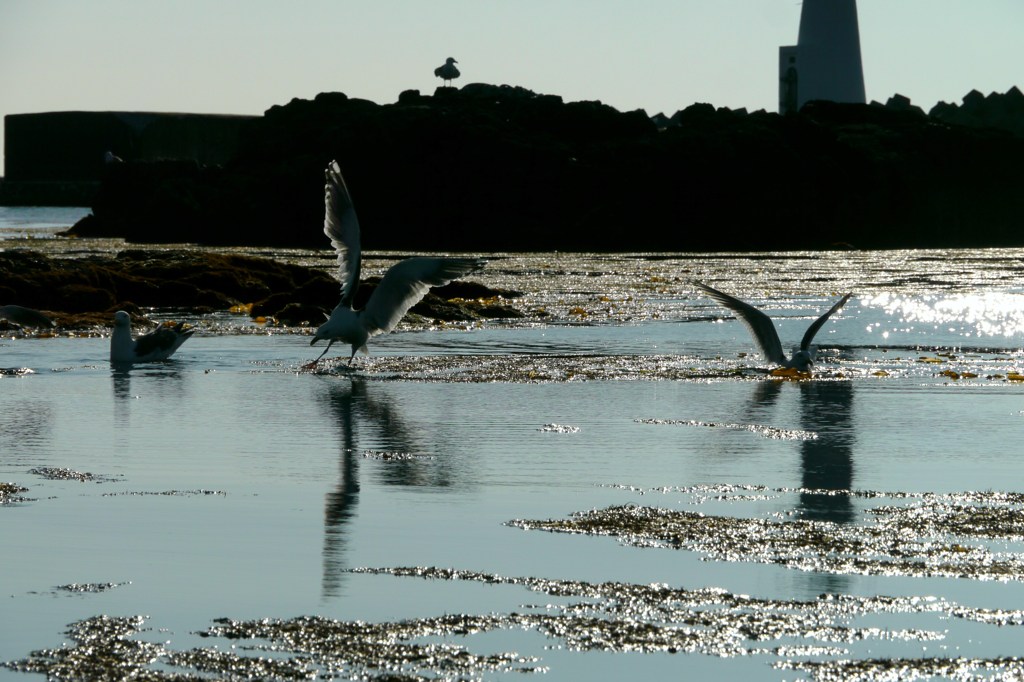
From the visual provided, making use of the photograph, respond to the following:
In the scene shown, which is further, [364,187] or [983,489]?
[364,187]

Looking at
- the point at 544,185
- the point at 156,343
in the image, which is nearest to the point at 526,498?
the point at 156,343

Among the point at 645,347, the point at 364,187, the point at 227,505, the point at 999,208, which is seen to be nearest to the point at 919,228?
the point at 999,208

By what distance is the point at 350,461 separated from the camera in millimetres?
9430

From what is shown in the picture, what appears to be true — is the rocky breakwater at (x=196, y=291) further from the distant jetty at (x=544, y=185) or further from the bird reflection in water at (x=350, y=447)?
the distant jetty at (x=544, y=185)

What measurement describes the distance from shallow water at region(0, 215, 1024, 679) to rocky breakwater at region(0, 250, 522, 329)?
17.3 feet

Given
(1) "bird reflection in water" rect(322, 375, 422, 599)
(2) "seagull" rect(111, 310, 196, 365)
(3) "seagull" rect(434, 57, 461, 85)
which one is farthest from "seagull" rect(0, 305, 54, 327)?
(3) "seagull" rect(434, 57, 461, 85)

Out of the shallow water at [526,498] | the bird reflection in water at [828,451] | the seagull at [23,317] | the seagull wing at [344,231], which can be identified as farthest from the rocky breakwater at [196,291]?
the bird reflection in water at [828,451]

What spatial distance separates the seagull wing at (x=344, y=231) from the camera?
48.2 ft

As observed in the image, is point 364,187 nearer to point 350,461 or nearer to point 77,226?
point 77,226

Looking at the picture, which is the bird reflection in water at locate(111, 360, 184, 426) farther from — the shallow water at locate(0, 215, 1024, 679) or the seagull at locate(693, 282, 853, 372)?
the seagull at locate(693, 282, 853, 372)

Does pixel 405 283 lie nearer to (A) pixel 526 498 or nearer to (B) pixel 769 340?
(B) pixel 769 340

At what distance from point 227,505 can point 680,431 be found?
Result: 154 inches

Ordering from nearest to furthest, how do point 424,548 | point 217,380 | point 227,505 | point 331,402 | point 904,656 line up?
1. point 904,656
2. point 424,548
3. point 227,505
4. point 331,402
5. point 217,380

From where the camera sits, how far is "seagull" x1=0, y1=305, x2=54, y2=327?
1967cm
